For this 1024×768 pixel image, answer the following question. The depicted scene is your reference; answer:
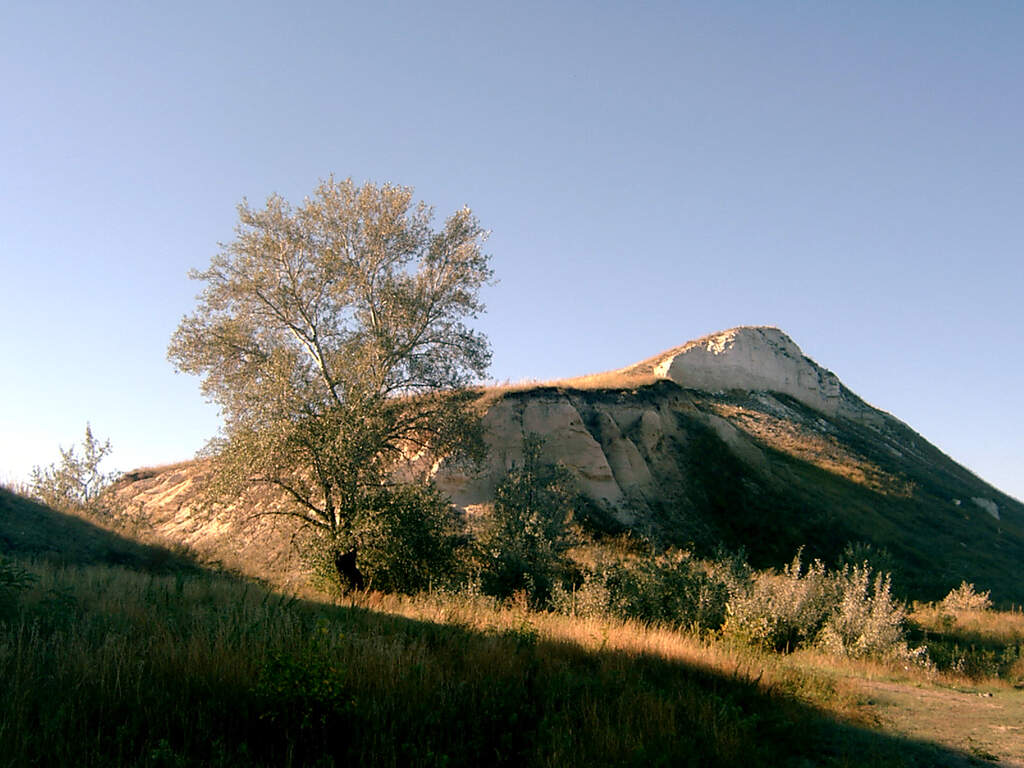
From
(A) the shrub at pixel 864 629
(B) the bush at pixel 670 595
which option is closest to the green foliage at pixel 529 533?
(B) the bush at pixel 670 595

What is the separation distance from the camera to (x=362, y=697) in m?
6.95

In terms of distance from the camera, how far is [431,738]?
651 cm

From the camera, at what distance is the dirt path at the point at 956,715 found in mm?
8219

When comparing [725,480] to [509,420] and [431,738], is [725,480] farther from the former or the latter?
[431,738]

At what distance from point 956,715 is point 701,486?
950 inches

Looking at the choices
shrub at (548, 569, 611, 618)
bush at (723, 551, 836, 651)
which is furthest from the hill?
bush at (723, 551, 836, 651)

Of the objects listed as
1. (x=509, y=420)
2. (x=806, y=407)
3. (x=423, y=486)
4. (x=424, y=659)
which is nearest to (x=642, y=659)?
(x=424, y=659)

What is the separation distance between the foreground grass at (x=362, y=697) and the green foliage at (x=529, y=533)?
8.74 metres

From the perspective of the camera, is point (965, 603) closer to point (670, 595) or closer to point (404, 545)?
point (670, 595)

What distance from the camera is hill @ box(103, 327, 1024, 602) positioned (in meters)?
29.6

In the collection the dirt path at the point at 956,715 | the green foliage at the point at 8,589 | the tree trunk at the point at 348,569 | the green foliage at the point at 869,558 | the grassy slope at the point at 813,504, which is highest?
the grassy slope at the point at 813,504

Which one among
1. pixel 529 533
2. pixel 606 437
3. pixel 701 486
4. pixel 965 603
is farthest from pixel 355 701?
pixel 701 486

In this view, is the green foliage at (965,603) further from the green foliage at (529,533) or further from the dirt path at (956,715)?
the green foliage at (529,533)

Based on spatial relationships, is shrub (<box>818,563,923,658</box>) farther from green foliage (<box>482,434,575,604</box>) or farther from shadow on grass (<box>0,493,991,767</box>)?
shadow on grass (<box>0,493,991,767</box>)
